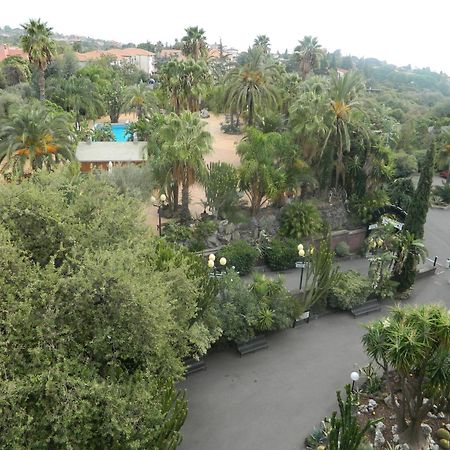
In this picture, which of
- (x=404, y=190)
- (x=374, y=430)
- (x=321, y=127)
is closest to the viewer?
(x=374, y=430)

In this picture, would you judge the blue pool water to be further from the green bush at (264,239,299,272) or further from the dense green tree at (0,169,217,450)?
the dense green tree at (0,169,217,450)

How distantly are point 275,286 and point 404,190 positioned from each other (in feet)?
46.3

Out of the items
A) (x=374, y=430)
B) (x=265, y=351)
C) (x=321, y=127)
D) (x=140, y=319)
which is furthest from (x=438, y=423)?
(x=321, y=127)

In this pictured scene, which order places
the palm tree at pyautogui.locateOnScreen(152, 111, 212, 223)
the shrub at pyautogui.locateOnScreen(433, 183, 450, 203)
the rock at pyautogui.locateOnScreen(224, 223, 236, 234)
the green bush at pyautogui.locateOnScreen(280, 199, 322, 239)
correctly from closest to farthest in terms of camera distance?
the palm tree at pyautogui.locateOnScreen(152, 111, 212, 223), the rock at pyautogui.locateOnScreen(224, 223, 236, 234), the green bush at pyautogui.locateOnScreen(280, 199, 322, 239), the shrub at pyautogui.locateOnScreen(433, 183, 450, 203)

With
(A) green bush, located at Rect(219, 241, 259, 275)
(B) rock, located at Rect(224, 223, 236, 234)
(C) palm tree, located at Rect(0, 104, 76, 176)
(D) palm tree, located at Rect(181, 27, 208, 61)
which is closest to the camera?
(C) palm tree, located at Rect(0, 104, 76, 176)

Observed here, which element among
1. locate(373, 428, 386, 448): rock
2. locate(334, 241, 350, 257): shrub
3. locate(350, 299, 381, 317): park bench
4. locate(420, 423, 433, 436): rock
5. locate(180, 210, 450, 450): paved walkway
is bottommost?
locate(180, 210, 450, 450): paved walkway

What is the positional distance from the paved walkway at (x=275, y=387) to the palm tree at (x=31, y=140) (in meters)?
12.4

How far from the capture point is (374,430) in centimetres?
1367

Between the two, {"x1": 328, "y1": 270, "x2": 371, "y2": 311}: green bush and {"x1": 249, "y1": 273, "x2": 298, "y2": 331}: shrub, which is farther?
{"x1": 328, "y1": 270, "x2": 371, "y2": 311}: green bush

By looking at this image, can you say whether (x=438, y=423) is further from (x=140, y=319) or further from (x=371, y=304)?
(x=140, y=319)

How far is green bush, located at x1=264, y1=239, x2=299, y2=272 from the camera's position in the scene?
2248 centimetres

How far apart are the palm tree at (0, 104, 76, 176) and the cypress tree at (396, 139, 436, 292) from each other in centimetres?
1653

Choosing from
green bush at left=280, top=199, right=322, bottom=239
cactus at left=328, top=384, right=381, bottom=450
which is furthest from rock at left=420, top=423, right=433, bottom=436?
green bush at left=280, top=199, right=322, bottom=239

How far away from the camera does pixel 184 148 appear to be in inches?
849
